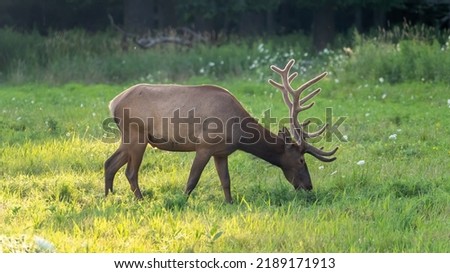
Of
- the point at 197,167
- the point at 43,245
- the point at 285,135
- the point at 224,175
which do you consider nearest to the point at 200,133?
the point at 197,167

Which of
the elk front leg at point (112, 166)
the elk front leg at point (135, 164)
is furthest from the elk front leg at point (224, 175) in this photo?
the elk front leg at point (112, 166)

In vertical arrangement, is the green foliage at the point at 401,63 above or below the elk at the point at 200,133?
below

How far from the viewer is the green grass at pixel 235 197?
713cm

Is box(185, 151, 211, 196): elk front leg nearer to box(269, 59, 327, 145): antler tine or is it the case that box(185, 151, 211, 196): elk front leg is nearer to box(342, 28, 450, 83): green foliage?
box(269, 59, 327, 145): antler tine

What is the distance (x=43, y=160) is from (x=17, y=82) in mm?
10238

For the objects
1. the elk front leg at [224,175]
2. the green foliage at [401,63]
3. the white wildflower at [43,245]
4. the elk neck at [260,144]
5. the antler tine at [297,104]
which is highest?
the antler tine at [297,104]

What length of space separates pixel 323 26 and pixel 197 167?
19.9 metres

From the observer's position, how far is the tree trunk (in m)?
27.9

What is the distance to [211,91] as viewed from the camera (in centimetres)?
921

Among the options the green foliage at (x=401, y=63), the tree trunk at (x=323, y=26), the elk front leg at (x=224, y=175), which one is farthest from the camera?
the tree trunk at (x=323, y=26)

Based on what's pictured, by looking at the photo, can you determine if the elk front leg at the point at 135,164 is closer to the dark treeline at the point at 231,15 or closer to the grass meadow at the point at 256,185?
the grass meadow at the point at 256,185

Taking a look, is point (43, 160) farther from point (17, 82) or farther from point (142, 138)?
point (17, 82)

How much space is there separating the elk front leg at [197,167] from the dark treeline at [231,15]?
1800cm

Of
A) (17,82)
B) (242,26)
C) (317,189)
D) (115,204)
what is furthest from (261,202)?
(242,26)
